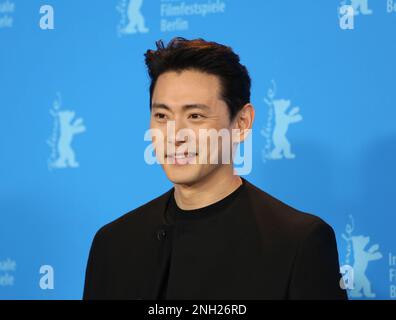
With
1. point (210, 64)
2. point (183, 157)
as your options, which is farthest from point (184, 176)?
point (210, 64)

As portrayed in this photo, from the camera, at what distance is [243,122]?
1.58 meters

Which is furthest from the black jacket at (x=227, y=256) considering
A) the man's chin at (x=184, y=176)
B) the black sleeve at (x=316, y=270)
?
the man's chin at (x=184, y=176)

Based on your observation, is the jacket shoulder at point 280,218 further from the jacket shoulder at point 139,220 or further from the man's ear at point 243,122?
the jacket shoulder at point 139,220

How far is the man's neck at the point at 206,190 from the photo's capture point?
1500 mm

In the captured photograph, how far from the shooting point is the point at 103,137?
224 cm

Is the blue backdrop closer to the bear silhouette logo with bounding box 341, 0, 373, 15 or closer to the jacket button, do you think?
the bear silhouette logo with bounding box 341, 0, 373, 15

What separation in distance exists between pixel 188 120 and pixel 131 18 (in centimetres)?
83

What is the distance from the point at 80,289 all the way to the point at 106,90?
0.67m

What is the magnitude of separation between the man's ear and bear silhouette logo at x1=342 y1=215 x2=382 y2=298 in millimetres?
586

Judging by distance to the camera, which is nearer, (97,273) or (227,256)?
(227,256)

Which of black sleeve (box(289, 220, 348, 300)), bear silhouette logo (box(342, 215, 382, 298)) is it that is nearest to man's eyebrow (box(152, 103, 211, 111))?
black sleeve (box(289, 220, 348, 300))

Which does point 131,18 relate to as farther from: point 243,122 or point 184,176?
point 184,176
